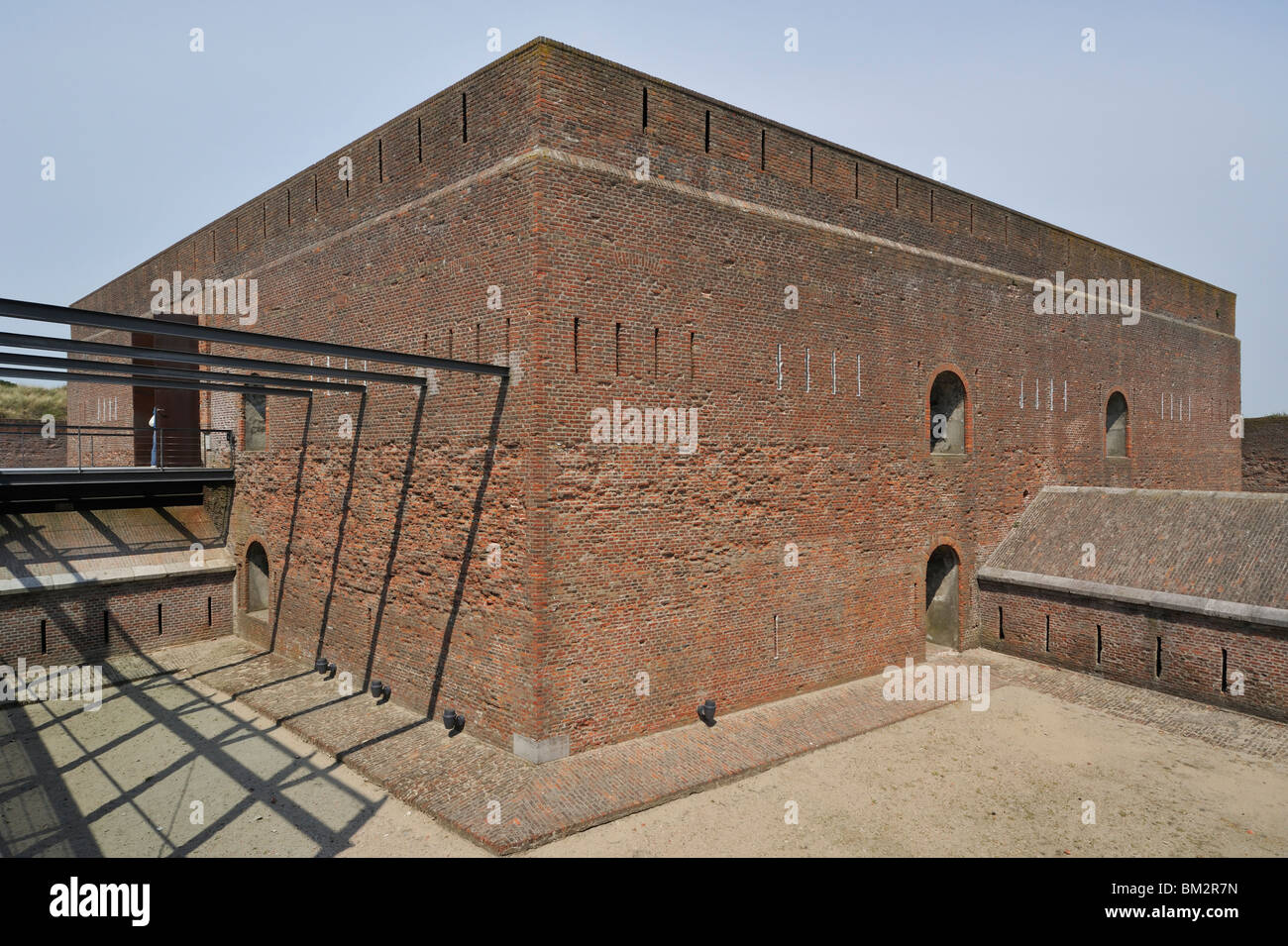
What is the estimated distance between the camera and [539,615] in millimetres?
8414

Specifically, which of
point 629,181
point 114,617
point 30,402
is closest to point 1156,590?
point 629,181

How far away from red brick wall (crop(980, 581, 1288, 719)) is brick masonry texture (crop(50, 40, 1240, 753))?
0.88m

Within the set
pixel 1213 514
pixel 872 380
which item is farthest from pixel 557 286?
pixel 1213 514

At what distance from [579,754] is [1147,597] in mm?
9328

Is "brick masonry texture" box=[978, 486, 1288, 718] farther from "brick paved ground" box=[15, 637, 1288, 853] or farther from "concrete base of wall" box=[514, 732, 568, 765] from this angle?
"concrete base of wall" box=[514, 732, 568, 765]

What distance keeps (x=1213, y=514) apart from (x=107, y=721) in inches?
703

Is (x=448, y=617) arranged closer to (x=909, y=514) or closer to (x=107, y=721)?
(x=107, y=721)

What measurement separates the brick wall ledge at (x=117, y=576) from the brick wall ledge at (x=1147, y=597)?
15106 mm

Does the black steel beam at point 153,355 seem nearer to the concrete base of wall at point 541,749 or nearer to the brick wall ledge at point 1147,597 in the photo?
the concrete base of wall at point 541,749

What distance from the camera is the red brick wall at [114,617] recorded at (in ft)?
40.8

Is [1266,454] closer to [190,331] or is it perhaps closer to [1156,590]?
[1156,590]

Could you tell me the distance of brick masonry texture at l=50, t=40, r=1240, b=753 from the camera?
868cm

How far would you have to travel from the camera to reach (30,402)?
1324 inches

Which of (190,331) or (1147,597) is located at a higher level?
(190,331)
